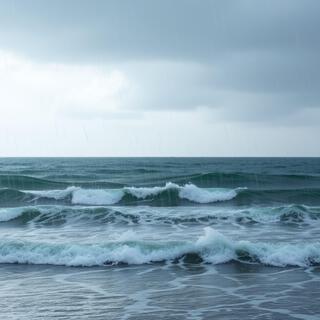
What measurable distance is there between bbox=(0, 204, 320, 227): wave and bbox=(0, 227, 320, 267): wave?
5.86 metres

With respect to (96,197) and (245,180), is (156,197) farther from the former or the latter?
(245,180)

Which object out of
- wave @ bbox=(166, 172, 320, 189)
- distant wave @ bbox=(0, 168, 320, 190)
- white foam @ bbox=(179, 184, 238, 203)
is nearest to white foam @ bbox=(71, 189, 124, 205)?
white foam @ bbox=(179, 184, 238, 203)

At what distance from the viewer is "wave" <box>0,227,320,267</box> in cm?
1202

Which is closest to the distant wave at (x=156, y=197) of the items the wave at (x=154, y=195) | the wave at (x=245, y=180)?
the wave at (x=154, y=195)

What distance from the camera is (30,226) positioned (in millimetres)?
19234

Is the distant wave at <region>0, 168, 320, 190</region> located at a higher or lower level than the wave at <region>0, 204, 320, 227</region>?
higher

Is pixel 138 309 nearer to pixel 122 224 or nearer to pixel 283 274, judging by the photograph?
pixel 283 274

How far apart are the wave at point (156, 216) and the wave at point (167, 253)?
231 inches

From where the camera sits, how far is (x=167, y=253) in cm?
1252

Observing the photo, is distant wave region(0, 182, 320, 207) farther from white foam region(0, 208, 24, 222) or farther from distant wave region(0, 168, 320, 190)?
white foam region(0, 208, 24, 222)

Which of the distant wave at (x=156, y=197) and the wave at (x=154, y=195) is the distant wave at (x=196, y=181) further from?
the wave at (x=154, y=195)

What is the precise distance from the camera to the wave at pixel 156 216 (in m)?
19.4

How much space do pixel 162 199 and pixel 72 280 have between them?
695 inches

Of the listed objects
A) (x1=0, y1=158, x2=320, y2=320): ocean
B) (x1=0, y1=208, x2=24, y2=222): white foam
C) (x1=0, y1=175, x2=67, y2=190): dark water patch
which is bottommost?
(x1=0, y1=158, x2=320, y2=320): ocean
